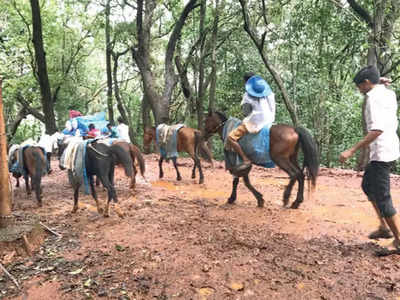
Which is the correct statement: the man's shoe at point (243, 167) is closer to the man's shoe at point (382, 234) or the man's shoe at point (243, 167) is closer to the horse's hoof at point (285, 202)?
the horse's hoof at point (285, 202)

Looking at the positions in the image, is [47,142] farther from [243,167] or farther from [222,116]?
[243,167]

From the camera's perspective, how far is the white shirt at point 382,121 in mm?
3596

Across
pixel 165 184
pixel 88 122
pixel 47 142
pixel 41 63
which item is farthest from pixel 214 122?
pixel 41 63

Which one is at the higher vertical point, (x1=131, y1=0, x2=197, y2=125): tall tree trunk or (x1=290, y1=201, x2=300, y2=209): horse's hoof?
(x1=131, y1=0, x2=197, y2=125): tall tree trunk

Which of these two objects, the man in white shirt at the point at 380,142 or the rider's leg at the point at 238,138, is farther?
the rider's leg at the point at 238,138

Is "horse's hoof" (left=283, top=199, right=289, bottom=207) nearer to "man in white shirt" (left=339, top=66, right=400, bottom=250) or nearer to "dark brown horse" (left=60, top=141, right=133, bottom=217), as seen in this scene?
"man in white shirt" (left=339, top=66, right=400, bottom=250)

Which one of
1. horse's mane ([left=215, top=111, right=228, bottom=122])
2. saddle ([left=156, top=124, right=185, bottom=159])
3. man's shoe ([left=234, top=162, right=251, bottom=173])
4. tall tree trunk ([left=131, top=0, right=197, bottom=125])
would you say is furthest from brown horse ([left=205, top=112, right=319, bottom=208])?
tall tree trunk ([left=131, top=0, right=197, bottom=125])

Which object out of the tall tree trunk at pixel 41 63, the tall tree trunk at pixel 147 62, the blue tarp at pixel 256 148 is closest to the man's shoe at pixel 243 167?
the blue tarp at pixel 256 148

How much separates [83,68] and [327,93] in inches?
644

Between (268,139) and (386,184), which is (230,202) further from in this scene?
(386,184)

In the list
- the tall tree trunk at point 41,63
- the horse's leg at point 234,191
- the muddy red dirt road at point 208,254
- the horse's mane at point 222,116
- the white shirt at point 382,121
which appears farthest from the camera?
the tall tree trunk at point 41,63

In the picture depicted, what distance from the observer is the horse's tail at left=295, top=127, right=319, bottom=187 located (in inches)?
223

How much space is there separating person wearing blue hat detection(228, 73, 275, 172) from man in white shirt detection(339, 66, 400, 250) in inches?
91.3

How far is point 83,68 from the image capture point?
882 inches
